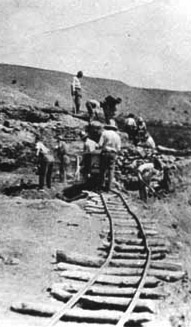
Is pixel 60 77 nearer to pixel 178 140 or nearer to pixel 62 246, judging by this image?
pixel 178 140

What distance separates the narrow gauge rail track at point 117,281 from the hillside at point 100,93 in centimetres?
2109

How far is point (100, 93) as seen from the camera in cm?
3662

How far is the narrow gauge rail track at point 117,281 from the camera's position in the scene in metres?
5.38

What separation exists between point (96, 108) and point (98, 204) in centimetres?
948

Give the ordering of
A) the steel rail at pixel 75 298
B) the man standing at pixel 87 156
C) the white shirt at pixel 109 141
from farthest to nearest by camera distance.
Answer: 1. the man standing at pixel 87 156
2. the white shirt at pixel 109 141
3. the steel rail at pixel 75 298

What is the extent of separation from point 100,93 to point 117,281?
101 feet

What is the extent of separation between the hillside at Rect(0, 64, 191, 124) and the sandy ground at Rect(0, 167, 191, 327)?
17517 millimetres

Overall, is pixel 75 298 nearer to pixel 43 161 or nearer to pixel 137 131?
pixel 43 161

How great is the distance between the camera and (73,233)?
32.1ft

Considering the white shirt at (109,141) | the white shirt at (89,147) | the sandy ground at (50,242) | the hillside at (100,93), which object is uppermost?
the hillside at (100,93)

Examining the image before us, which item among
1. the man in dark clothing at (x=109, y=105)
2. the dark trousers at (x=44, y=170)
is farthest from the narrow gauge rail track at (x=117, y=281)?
the man in dark clothing at (x=109, y=105)

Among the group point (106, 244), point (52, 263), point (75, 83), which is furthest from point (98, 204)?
point (75, 83)

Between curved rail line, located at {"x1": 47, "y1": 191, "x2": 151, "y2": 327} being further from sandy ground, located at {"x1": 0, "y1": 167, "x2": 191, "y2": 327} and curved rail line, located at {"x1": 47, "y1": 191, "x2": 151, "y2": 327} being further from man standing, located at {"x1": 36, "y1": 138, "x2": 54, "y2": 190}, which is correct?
man standing, located at {"x1": 36, "y1": 138, "x2": 54, "y2": 190}

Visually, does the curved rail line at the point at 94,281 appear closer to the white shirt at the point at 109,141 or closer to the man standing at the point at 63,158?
the white shirt at the point at 109,141
